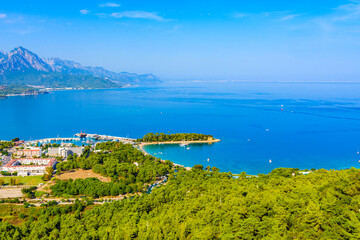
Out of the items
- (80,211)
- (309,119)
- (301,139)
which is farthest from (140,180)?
(309,119)

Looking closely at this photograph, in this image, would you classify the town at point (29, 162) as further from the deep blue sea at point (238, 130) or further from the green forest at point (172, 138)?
the deep blue sea at point (238, 130)

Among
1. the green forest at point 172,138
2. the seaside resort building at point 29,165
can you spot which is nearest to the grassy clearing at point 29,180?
the seaside resort building at point 29,165

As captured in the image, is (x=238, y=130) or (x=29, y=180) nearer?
(x=29, y=180)

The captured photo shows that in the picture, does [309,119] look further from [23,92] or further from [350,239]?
[23,92]

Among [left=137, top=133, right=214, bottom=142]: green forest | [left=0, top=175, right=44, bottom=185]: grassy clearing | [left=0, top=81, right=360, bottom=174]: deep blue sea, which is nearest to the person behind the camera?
[left=0, top=175, right=44, bottom=185]: grassy clearing

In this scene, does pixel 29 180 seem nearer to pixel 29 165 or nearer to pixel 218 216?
pixel 29 165

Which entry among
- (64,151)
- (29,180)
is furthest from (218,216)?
(64,151)

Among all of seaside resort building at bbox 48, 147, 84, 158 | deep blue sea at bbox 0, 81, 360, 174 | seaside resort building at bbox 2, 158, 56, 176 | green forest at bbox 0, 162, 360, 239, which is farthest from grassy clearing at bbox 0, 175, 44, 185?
deep blue sea at bbox 0, 81, 360, 174

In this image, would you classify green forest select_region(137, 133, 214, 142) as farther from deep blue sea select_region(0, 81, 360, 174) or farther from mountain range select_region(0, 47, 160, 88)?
mountain range select_region(0, 47, 160, 88)

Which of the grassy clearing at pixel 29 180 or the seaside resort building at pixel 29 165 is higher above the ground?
the seaside resort building at pixel 29 165
